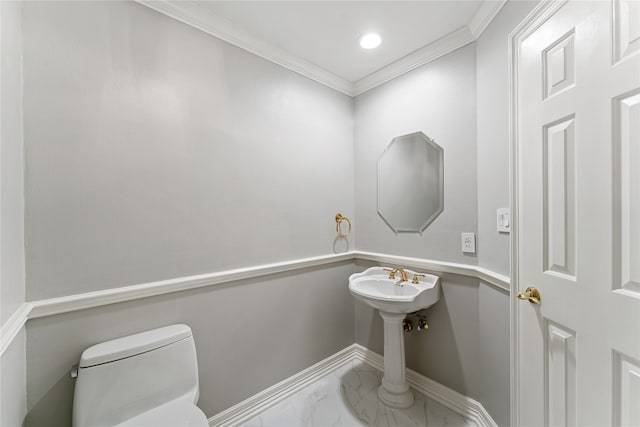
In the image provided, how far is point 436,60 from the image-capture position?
1.77m

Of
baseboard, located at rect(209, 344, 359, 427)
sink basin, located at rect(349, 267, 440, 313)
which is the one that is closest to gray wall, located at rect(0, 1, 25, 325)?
baseboard, located at rect(209, 344, 359, 427)

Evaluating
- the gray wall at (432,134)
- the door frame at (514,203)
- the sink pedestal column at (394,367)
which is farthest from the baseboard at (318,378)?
the gray wall at (432,134)

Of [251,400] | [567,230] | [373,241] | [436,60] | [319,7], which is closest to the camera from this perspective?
[567,230]

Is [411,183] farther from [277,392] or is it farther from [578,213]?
[277,392]

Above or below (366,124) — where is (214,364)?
below

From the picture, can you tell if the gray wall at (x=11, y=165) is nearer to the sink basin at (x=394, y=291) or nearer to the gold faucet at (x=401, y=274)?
the sink basin at (x=394, y=291)

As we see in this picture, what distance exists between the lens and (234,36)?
157 centimetres

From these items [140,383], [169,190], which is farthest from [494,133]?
[140,383]

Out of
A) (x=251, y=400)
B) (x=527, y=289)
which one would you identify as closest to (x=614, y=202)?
(x=527, y=289)

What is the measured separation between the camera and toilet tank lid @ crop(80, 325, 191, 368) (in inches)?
41.7

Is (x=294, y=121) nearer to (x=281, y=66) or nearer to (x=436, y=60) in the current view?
(x=281, y=66)

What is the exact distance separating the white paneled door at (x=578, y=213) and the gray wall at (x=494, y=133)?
4.1 inches

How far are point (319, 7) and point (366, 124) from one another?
0.97 metres

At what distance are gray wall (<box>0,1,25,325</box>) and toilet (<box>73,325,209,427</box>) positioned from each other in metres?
0.40
